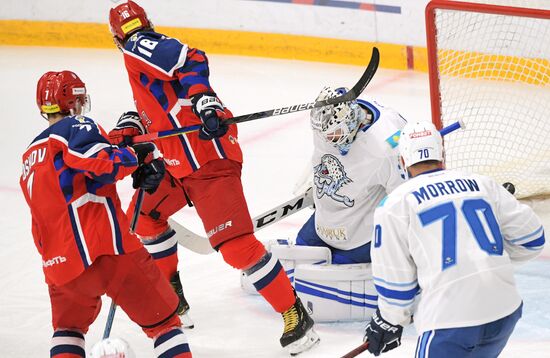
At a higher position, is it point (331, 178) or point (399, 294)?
point (399, 294)

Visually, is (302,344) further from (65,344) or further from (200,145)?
(65,344)

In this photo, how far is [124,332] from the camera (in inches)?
164

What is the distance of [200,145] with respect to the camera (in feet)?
12.7

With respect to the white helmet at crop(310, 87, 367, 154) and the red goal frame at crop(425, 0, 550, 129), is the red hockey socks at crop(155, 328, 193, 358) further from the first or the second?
the red goal frame at crop(425, 0, 550, 129)

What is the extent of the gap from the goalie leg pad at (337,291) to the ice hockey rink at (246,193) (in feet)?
0.15

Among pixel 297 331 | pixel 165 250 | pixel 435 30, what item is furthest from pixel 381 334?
pixel 435 30

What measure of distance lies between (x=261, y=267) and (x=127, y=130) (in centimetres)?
70

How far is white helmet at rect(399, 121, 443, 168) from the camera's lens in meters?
2.83

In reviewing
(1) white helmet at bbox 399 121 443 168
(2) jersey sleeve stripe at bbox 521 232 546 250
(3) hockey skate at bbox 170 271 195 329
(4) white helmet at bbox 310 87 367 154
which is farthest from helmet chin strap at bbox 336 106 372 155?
(2) jersey sleeve stripe at bbox 521 232 546 250

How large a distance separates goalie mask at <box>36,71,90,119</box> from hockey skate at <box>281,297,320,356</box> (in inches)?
40.9

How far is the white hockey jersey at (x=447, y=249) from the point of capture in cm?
271

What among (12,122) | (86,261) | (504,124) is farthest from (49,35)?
(86,261)

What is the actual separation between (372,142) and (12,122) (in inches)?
137

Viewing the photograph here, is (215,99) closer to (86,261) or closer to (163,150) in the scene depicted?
(163,150)
